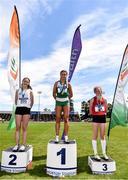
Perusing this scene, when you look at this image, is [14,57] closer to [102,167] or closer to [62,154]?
[62,154]

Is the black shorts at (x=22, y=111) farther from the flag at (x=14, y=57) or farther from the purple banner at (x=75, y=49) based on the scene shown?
the purple banner at (x=75, y=49)

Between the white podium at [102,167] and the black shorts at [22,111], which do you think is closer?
the white podium at [102,167]

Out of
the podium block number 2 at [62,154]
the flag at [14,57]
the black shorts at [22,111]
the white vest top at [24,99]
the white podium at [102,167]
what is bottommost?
→ the white podium at [102,167]

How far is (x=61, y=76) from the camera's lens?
9.79 meters

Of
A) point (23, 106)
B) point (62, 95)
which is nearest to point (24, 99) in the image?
point (23, 106)

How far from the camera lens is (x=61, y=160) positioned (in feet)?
29.3

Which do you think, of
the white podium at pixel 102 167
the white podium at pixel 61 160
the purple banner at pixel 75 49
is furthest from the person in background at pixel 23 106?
the purple banner at pixel 75 49

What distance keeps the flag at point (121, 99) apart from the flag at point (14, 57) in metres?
3.01

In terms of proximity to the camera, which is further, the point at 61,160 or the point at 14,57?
the point at 14,57

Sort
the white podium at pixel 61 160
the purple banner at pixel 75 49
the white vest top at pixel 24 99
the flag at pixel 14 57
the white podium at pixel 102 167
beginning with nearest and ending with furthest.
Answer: the white podium at pixel 61 160
the white podium at pixel 102 167
the white vest top at pixel 24 99
the flag at pixel 14 57
the purple banner at pixel 75 49

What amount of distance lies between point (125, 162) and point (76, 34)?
4434 millimetres

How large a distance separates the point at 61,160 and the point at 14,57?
3.78 m

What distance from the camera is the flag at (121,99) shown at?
11.2 m

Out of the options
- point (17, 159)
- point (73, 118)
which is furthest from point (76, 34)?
point (73, 118)
